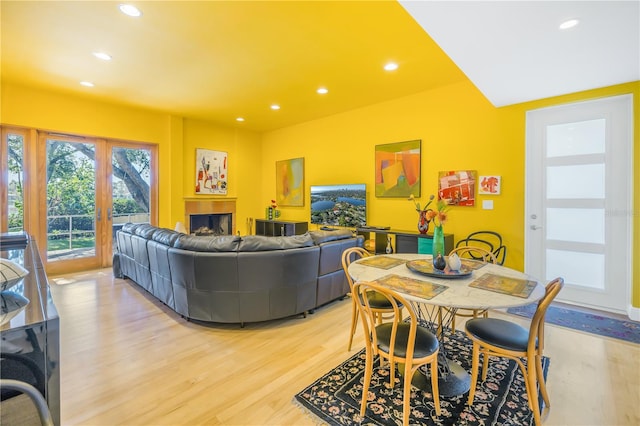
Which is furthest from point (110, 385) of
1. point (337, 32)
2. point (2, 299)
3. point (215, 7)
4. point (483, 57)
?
point (483, 57)

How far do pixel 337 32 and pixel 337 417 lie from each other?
3198mm

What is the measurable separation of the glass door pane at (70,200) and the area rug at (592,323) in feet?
21.1

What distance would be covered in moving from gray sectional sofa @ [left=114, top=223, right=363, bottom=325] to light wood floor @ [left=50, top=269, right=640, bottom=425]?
18 cm

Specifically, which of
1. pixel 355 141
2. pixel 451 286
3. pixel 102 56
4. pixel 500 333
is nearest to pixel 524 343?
pixel 500 333

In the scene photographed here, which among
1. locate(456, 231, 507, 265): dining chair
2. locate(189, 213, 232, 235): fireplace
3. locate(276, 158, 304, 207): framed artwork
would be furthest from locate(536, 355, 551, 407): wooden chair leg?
locate(189, 213, 232, 235): fireplace

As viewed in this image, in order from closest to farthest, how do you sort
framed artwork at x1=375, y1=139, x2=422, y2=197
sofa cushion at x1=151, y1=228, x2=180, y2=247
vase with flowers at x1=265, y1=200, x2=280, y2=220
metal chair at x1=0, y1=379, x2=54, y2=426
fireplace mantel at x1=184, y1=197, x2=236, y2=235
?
metal chair at x1=0, y1=379, x2=54, y2=426 < sofa cushion at x1=151, y1=228, x2=180, y2=247 < framed artwork at x1=375, y1=139, x2=422, y2=197 < fireplace mantel at x1=184, y1=197, x2=236, y2=235 < vase with flowers at x1=265, y1=200, x2=280, y2=220

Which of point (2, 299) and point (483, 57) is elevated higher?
point (483, 57)

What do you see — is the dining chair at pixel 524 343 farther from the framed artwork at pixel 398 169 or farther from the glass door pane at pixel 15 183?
the glass door pane at pixel 15 183

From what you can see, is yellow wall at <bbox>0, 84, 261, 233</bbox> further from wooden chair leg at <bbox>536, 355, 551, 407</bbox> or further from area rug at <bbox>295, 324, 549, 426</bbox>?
wooden chair leg at <bbox>536, 355, 551, 407</bbox>

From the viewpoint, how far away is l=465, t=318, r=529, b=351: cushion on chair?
1.77m

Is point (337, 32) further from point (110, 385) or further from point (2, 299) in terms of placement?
point (110, 385)

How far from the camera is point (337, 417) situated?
1.78 metres

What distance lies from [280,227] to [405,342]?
198 inches

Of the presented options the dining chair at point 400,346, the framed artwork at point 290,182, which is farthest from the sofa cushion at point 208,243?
the framed artwork at point 290,182
